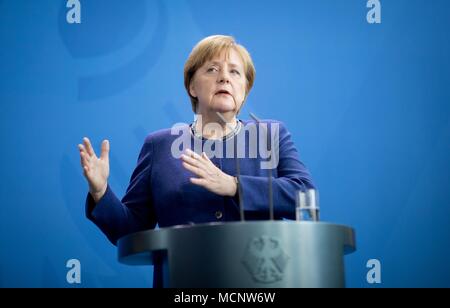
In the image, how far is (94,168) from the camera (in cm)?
192

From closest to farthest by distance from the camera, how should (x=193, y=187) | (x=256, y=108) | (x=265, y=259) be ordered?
(x=265, y=259), (x=193, y=187), (x=256, y=108)

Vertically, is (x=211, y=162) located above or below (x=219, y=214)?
above

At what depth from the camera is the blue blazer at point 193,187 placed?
1910 mm

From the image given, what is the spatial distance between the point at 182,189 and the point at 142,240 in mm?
569

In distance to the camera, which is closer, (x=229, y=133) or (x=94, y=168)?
(x=94, y=168)

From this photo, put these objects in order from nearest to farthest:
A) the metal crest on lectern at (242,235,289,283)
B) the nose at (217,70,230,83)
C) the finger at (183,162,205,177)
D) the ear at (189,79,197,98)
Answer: the metal crest on lectern at (242,235,289,283)
the finger at (183,162,205,177)
the nose at (217,70,230,83)
the ear at (189,79,197,98)

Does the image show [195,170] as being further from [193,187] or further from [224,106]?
[224,106]

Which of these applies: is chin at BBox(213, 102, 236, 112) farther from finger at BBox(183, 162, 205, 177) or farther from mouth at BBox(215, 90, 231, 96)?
finger at BBox(183, 162, 205, 177)

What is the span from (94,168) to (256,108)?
115cm

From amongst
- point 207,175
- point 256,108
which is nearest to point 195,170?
point 207,175

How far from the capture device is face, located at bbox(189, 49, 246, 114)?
7.32ft

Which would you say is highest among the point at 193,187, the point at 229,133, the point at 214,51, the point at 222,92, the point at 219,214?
the point at 214,51

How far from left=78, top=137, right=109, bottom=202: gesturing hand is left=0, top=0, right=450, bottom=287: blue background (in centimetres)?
94

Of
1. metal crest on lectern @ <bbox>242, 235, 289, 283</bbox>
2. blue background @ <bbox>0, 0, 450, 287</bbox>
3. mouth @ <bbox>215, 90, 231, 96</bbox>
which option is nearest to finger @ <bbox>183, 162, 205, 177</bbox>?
metal crest on lectern @ <bbox>242, 235, 289, 283</bbox>
